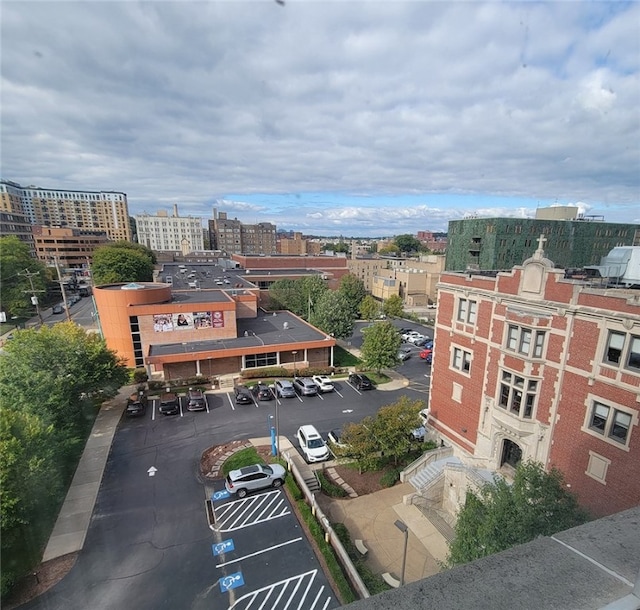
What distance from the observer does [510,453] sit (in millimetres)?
19672

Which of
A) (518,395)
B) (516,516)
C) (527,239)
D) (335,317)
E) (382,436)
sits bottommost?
(382,436)

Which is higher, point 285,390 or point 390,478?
point 285,390

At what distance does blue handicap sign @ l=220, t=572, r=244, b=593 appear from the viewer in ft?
44.6

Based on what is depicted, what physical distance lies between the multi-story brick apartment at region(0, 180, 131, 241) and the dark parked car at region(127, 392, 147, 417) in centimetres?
13988

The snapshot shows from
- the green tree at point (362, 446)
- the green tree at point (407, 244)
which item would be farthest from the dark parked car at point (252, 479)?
the green tree at point (407, 244)

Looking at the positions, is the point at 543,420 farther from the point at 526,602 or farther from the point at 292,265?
the point at 292,265

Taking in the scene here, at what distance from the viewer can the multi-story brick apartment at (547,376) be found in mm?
14398

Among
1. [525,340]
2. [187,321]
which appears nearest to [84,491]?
[187,321]

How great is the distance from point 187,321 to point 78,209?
155m

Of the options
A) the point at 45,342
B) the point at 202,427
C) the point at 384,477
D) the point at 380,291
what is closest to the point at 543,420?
the point at 384,477

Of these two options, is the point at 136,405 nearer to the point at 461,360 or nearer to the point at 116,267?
the point at 461,360

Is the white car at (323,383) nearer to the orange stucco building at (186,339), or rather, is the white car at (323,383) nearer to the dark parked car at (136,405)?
the orange stucco building at (186,339)

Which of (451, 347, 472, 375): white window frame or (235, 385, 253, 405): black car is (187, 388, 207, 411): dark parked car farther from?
(451, 347, 472, 375): white window frame

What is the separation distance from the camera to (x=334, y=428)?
25.9 meters
